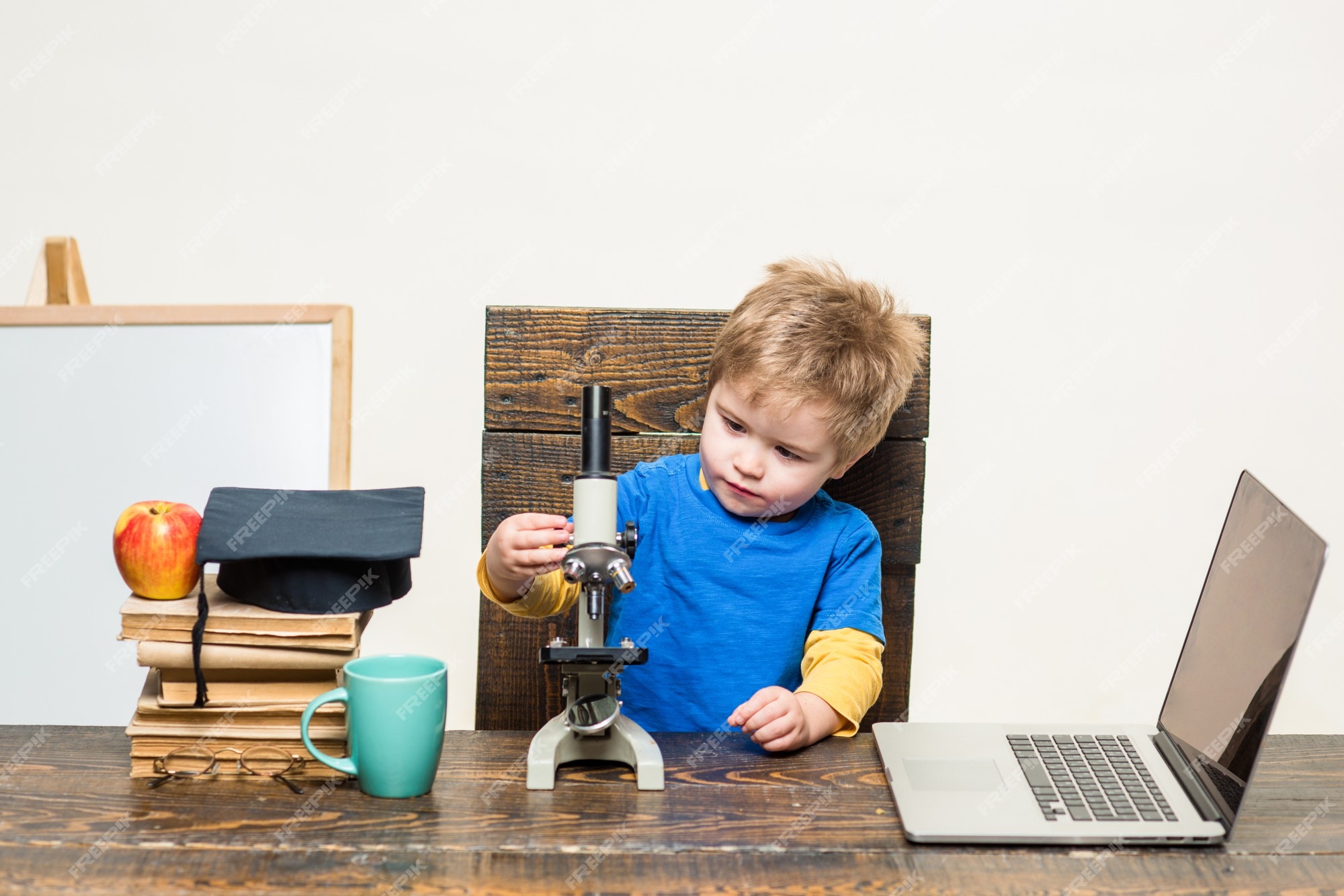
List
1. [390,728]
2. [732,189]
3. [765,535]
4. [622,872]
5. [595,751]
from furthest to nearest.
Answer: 1. [732,189]
2. [765,535]
3. [595,751]
4. [390,728]
5. [622,872]

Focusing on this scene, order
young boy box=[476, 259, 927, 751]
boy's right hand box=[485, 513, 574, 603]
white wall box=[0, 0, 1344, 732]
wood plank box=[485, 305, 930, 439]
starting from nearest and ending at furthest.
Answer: boy's right hand box=[485, 513, 574, 603] → young boy box=[476, 259, 927, 751] → wood plank box=[485, 305, 930, 439] → white wall box=[0, 0, 1344, 732]

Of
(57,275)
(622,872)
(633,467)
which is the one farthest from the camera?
(57,275)

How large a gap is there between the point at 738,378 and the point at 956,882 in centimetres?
66

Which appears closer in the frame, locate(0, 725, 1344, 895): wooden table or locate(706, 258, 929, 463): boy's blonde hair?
locate(0, 725, 1344, 895): wooden table

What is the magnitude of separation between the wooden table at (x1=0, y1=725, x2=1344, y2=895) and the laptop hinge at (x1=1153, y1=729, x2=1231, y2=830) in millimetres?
30

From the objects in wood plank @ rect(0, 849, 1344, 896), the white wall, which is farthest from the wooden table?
the white wall

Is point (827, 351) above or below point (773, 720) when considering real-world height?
above

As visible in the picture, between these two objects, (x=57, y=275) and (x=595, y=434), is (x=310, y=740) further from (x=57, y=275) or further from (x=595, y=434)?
(x=57, y=275)

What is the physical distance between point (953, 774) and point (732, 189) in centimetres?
157

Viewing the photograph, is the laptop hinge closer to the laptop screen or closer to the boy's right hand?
the laptop screen

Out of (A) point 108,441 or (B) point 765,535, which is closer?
(B) point 765,535

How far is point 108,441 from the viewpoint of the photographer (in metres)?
2.02

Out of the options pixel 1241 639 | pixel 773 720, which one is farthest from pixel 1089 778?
pixel 773 720

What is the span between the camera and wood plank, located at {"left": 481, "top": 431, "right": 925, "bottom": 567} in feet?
5.11
